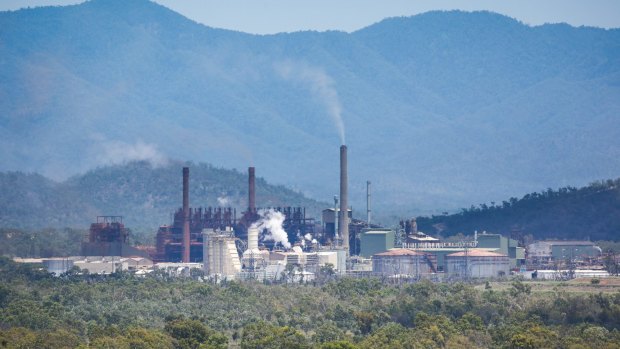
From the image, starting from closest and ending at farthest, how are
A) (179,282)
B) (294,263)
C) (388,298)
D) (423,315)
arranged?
1. (423,315)
2. (388,298)
3. (179,282)
4. (294,263)

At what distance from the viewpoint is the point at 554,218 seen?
185m

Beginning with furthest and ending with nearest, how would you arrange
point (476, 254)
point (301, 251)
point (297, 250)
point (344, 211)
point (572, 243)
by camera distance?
point (572, 243)
point (344, 211)
point (297, 250)
point (301, 251)
point (476, 254)

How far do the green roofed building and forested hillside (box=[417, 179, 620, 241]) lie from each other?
2600 centimetres

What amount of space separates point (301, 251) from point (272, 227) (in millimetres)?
10151

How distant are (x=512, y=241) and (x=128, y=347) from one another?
8875 centimetres

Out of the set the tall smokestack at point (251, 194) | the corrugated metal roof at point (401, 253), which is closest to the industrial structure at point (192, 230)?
the tall smokestack at point (251, 194)

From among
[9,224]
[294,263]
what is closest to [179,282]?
[294,263]

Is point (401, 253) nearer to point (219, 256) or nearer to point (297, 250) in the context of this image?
point (297, 250)

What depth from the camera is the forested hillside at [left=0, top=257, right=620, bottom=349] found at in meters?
78.1

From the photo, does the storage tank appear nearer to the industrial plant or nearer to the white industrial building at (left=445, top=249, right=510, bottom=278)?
the industrial plant

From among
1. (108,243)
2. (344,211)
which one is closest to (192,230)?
(108,243)

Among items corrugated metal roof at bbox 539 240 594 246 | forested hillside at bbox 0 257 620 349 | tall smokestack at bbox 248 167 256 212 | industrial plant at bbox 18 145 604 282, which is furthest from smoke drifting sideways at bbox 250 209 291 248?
forested hillside at bbox 0 257 620 349

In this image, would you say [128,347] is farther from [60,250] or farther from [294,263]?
[60,250]

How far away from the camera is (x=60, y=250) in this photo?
164875mm
